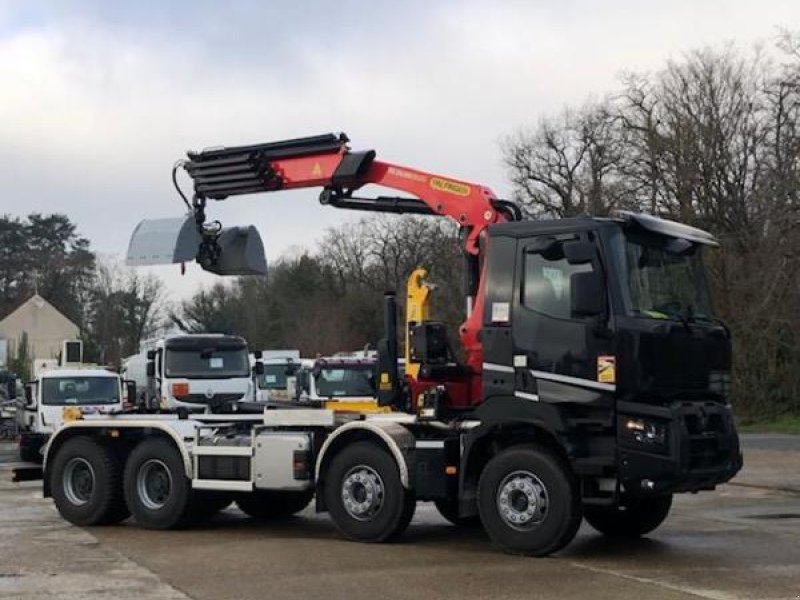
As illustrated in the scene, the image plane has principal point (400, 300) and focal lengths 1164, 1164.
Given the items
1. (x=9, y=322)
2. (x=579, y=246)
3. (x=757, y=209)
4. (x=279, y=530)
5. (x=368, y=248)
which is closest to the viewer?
(x=579, y=246)

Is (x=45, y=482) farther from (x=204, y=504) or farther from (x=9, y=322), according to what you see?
(x=9, y=322)

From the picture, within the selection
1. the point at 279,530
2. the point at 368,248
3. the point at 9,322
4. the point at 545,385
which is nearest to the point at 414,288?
the point at 545,385

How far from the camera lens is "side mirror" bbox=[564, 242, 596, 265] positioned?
35.5 feet

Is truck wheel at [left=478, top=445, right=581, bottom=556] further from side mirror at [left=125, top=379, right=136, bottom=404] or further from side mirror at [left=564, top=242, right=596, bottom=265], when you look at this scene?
side mirror at [left=125, top=379, right=136, bottom=404]

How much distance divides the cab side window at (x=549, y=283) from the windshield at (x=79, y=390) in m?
17.5

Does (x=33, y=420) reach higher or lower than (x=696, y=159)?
lower

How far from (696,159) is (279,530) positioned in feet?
103

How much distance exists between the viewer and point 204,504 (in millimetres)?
13875

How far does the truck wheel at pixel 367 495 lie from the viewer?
11.8 metres

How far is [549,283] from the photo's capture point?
1120 centimetres

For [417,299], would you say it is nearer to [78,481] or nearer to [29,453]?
[78,481]

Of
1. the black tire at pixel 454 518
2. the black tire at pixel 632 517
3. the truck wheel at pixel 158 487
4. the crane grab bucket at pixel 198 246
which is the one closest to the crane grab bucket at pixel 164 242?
the crane grab bucket at pixel 198 246

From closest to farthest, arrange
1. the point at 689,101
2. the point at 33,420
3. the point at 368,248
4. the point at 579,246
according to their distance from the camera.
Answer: the point at 579,246, the point at 33,420, the point at 689,101, the point at 368,248

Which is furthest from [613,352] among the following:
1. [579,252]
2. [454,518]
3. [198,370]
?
[198,370]
